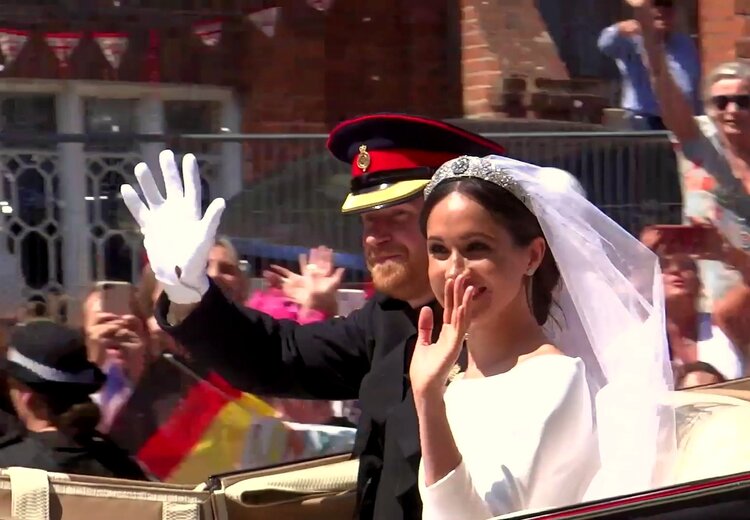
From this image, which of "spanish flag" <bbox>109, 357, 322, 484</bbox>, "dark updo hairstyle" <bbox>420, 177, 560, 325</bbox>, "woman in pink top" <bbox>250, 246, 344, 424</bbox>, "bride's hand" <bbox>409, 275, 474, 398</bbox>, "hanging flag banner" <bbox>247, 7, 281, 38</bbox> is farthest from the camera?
"hanging flag banner" <bbox>247, 7, 281, 38</bbox>

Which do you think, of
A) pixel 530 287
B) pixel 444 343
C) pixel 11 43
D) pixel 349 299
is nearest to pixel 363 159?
pixel 530 287

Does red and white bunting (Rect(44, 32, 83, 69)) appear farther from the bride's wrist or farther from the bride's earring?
the bride's wrist

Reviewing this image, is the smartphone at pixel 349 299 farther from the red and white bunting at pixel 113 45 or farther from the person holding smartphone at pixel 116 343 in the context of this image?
the red and white bunting at pixel 113 45

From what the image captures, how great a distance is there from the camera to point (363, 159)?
2564 millimetres

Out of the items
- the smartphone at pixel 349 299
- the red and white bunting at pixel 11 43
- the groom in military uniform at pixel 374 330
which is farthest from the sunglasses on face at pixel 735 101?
the red and white bunting at pixel 11 43

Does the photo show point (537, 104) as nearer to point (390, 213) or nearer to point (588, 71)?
point (588, 71)

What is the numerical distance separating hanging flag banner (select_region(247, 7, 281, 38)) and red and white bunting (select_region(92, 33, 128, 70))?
423 millimetres

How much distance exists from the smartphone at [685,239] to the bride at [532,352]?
1548 mm

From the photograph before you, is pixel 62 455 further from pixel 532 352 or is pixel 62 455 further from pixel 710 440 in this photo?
pixel 710 440

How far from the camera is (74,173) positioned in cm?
398

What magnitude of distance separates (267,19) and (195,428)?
1442 mm

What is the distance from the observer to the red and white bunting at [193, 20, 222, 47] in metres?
4.23

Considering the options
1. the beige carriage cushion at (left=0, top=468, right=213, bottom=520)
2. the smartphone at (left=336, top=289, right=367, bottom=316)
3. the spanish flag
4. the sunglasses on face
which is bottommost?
the spanish flag

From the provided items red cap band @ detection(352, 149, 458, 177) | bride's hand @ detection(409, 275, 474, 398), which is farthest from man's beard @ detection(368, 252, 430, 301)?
bride's hand @ detection(409, 275, 474, 398)
